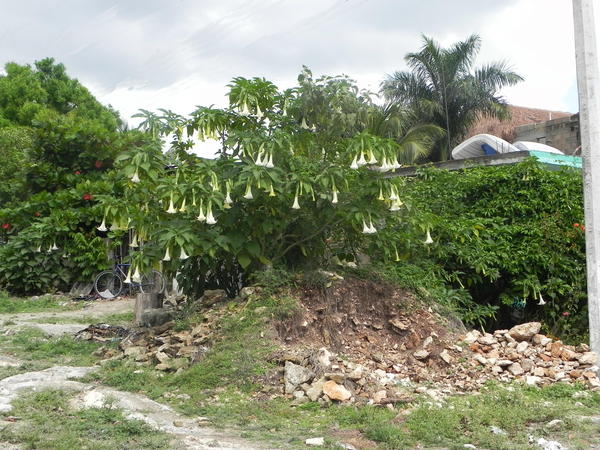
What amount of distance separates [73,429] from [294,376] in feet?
6.96

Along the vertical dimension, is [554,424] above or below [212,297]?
below

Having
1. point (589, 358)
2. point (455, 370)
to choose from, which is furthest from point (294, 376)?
point (589, 358)

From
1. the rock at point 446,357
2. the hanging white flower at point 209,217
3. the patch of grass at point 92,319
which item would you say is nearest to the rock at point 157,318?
the hanging white flower at point 209,217

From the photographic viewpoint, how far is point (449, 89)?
29.0 metres

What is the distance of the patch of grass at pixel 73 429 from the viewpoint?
4953 mm

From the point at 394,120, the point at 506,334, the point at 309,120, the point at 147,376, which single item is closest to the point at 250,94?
the point at 309,120

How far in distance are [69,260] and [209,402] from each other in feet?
38.0

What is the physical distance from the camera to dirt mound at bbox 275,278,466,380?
7.59 m

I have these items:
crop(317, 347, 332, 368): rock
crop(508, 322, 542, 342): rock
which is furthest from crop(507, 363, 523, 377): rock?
crop(317, 347, 332, 368): rock

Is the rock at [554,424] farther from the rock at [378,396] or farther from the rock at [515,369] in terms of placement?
the rock at [515,369]

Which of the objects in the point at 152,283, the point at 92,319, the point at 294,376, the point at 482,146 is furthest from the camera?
the point at 482,146

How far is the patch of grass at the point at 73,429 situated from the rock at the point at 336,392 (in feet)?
5.33

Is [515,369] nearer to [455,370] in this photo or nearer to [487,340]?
[455,370]

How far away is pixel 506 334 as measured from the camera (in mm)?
8234
